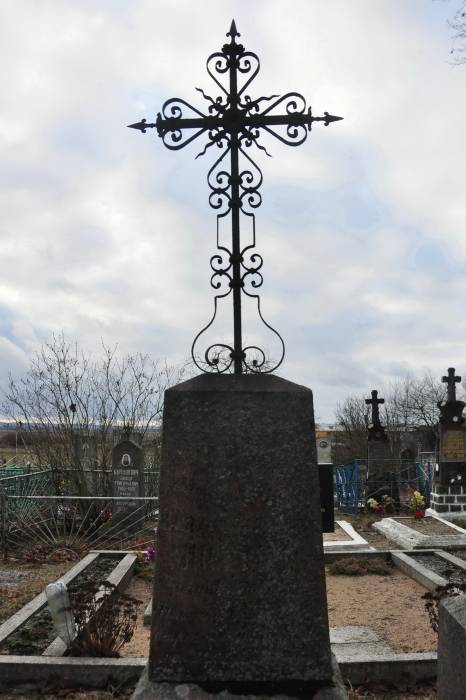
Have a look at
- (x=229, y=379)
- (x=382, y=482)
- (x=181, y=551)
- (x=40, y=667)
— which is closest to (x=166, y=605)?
(x=181, y=551)

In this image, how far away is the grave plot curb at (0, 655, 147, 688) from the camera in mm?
4531

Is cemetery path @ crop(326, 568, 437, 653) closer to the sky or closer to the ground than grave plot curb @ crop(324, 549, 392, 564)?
closer to the ground

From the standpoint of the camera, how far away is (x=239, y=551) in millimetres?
2213

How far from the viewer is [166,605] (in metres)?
2.20

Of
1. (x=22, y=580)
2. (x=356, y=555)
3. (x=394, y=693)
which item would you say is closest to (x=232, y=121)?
(x=394, y=693)

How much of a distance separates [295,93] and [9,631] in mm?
5164

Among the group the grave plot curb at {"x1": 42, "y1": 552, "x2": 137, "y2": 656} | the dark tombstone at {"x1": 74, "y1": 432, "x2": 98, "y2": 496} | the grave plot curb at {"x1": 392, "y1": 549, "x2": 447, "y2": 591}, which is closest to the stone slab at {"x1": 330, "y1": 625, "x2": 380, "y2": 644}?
the grave plot curb at {"x1": 392, "y1": 549, "x2": 447, "y2": 591}

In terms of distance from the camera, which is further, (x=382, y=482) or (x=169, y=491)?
(x=382, y=482)

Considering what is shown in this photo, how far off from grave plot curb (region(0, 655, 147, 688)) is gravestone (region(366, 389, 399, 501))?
12.4 meters

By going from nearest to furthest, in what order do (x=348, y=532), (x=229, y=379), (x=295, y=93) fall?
(x=229, y=379) → (x=295, y=93) → (x=348, y=532)

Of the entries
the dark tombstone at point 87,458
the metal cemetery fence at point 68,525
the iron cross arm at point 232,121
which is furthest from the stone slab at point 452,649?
the dark tombstone at point 87,458

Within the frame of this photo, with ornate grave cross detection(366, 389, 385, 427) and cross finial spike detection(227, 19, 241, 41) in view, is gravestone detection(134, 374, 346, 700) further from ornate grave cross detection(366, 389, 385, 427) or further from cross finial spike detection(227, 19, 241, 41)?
ornate grave cross detection(366, 389, 385, 427)

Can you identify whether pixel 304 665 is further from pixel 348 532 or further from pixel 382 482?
pixel 382 482

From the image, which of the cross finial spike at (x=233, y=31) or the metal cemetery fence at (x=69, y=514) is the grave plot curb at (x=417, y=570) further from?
the cross finial spike at (x=233, y=31)
